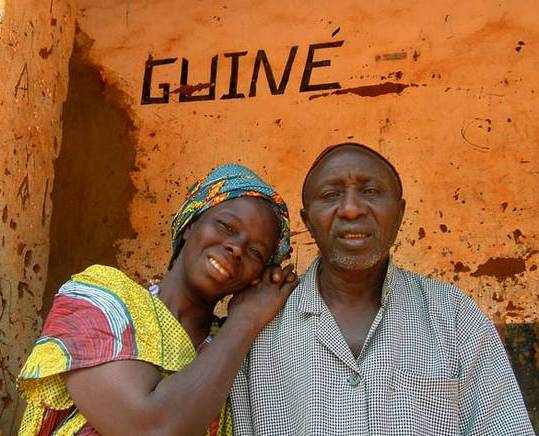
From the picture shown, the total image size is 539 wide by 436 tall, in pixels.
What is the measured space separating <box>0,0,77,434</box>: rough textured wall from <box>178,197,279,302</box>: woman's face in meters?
0.98

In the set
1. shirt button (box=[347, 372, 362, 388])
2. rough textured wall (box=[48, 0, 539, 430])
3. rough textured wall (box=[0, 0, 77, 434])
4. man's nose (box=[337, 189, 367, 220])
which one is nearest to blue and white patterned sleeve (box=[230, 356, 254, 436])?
shirt button (box=[347, 372, 362, 388])

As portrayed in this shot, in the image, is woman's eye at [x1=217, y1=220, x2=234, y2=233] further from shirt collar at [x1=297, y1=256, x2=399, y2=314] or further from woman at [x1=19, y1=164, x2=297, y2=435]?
shirt collar at [x1=297, y1=256, x2=399, y2=314]

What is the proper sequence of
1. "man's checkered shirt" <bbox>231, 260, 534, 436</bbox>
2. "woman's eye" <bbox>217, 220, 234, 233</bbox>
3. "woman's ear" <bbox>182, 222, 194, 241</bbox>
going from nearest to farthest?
"man's checkered shirt" <bbox>231, 260, 534, 436</bbox> → "woman's eye" <bbox>217, 220, 234, 233</bbox> → "woman's ear" <bbox>182, 222, 194, 241</bbox>

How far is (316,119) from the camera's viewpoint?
3.96 m

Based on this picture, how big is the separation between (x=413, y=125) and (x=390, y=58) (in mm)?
323

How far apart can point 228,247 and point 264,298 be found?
19 cm

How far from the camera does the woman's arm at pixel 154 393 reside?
2.24 m

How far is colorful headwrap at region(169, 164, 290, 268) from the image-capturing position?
278 centimetres

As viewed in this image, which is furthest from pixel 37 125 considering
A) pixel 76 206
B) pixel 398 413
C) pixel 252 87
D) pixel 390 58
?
pixel 398 413

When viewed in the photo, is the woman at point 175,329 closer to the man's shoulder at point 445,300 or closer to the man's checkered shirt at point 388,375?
the man's checkered shirt at point 388,375

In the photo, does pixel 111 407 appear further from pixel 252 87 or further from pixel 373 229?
pixel 252 87

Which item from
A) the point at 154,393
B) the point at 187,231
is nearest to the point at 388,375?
the point at 154,393

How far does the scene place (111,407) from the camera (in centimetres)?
227

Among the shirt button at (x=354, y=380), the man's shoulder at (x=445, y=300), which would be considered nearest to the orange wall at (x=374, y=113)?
the man's shoulder at (x=445, y=300)
